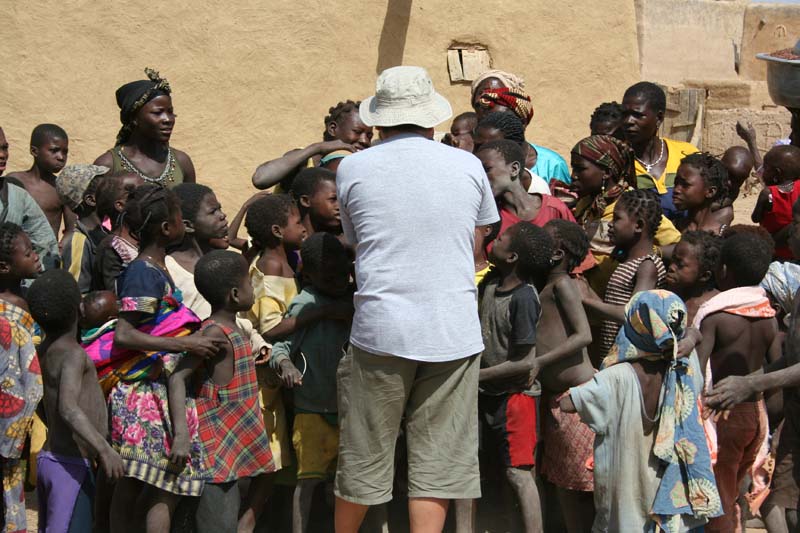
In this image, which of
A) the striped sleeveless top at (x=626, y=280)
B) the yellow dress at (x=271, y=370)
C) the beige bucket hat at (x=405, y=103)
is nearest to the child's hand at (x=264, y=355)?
the yellow dress at (x=271, y=370)

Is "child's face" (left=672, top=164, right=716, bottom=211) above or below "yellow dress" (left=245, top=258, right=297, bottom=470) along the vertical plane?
above

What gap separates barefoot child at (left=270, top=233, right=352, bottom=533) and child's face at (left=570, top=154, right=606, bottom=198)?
154cm

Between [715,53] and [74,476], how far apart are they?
75.8 ft

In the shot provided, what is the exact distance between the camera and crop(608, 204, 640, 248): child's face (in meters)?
5.25

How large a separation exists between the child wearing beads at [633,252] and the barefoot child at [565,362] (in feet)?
0.84

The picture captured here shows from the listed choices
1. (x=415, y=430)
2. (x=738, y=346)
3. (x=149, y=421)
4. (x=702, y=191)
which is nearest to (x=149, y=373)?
(x=149, y=421)

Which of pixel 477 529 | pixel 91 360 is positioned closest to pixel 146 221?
pixel 91 360

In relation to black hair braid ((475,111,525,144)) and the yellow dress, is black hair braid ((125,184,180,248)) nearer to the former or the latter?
the yellow dress

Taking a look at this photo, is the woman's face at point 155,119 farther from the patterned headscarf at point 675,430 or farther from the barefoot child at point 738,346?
the barefoot child at point 738,346

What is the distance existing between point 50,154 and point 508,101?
265 cm

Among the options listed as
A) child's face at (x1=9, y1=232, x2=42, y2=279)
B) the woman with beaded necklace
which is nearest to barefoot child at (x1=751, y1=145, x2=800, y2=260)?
the woman with beaded necklace

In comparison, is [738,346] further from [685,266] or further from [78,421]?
[78,421]

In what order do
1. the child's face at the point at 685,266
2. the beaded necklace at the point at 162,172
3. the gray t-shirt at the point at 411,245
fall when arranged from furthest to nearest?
the beaded necklace at the point at 162,172 < the child's face at the point at 685,266 < the gray t-shirt at the point at 411,245

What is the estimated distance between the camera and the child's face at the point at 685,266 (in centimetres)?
499
